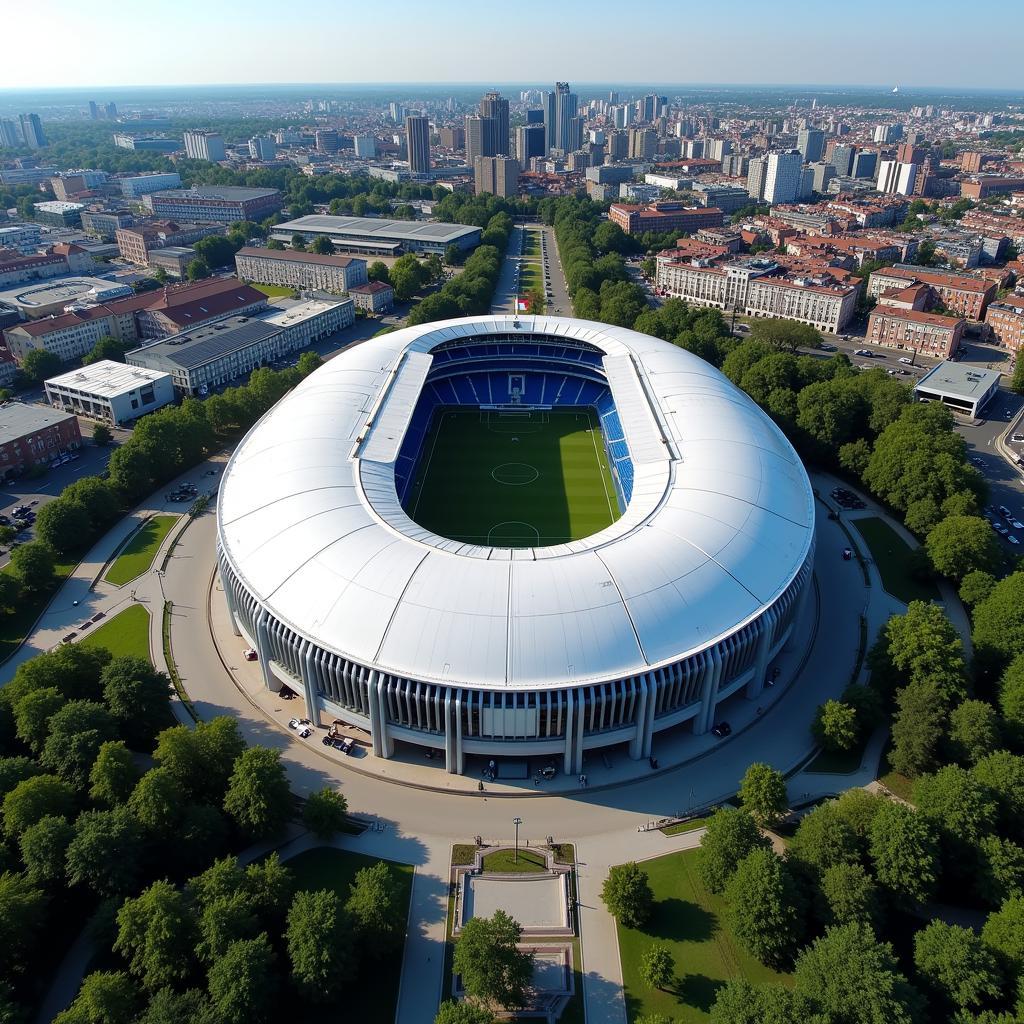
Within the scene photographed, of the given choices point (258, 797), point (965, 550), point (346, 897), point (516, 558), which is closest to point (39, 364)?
point (516, 558)

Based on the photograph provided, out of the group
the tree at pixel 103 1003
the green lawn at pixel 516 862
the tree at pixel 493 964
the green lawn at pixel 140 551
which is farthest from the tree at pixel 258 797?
the green lawn at pixel 140 551

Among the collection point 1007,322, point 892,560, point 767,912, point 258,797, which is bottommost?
point 892,560

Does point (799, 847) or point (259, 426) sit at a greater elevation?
point (259, 426)

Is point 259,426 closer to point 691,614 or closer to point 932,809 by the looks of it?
point 691,614

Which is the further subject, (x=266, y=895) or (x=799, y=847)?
(x=799, y=847)

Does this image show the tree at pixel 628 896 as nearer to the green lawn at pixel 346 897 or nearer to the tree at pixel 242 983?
the green lawn at pixel 346 897

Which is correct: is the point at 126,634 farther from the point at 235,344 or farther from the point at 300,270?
the point at 300,270

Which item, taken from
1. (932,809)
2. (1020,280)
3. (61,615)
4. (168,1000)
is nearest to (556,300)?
(1020,280)
